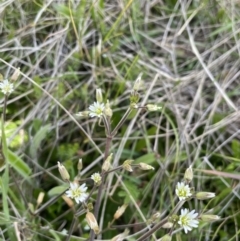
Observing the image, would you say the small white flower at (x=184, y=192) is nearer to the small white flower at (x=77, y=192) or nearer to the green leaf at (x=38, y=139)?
the small white flower at (x=77, y=192)

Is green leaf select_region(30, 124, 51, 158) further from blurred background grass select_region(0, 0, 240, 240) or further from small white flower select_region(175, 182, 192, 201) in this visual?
small white flower select_region(175, 182, 192, 201)

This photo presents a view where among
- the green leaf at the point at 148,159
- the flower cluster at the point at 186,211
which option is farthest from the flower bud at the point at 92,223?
the green leaf at the point at 148,159

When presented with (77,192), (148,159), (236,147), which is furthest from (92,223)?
(236,147)

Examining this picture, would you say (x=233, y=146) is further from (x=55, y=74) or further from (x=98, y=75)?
(x=55, y=74)

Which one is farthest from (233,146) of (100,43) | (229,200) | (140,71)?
(100,43)

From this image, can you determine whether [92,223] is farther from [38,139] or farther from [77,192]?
[38,139]

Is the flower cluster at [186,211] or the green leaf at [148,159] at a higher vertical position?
the flower cluster at [186,211]

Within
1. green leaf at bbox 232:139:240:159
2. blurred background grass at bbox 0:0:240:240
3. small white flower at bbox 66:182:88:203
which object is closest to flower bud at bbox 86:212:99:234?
small white flower at bbox 66:182:88:203
